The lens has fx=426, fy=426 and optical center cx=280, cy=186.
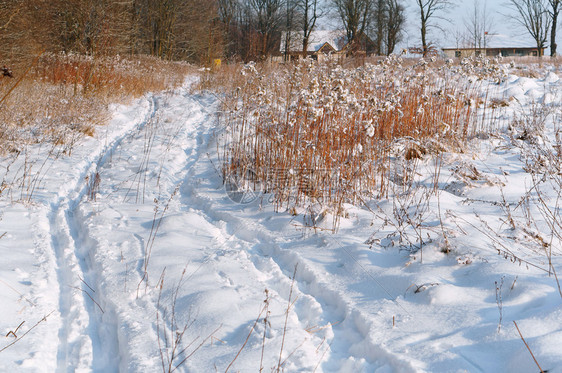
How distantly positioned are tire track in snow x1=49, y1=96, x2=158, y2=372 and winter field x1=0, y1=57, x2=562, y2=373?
0.01 meters

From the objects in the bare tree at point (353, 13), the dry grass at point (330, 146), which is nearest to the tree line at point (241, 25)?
the bare tree at point (353, 13)

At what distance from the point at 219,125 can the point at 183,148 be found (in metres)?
1.48

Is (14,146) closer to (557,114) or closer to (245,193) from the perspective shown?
(245,193)

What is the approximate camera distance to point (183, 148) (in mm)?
6508

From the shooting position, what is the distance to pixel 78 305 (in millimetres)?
2354

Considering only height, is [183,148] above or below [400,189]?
above

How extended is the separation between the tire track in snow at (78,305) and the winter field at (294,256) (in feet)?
0.04

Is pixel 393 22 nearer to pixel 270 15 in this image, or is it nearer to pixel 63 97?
pixel 270 15

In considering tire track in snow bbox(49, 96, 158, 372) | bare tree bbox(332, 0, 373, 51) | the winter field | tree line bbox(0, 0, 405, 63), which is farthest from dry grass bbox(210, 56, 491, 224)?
bare tree bbox(332, 0, 373, 51)

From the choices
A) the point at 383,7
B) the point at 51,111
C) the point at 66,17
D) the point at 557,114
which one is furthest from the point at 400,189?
the point at 383,7

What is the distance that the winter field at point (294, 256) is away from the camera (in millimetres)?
1992

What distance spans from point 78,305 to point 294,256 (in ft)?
4.62

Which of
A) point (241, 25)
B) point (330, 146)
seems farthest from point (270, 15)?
point (330, 146)

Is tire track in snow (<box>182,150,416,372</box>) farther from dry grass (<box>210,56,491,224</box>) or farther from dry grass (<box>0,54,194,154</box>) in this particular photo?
dry grass (<box>0,54,194,154</box>)
